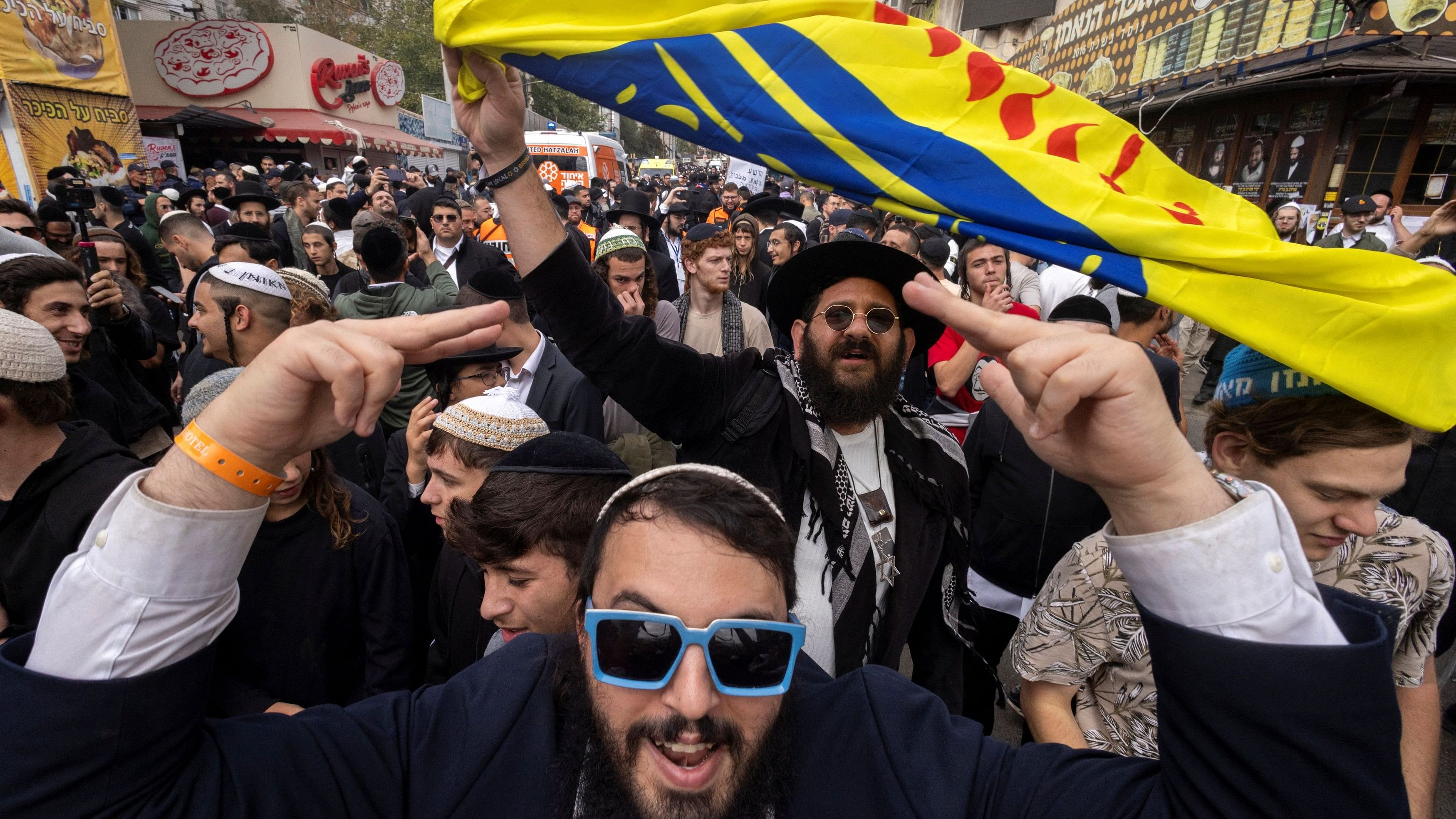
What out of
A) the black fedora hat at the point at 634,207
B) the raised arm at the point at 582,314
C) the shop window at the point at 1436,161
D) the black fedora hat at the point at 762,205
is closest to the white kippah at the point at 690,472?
the raised arm at the point at 582,314

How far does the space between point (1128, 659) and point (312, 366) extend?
6.26ft

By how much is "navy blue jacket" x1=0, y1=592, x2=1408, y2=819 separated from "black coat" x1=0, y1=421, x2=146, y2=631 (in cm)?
131

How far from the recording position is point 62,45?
14102mm

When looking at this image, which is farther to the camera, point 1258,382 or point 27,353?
point 27,353

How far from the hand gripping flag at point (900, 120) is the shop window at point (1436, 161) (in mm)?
14610

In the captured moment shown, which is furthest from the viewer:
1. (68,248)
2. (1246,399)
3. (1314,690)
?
(68,248)

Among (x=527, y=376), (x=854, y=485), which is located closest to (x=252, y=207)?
(x=527, y=376)

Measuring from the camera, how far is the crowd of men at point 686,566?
36.8 inches

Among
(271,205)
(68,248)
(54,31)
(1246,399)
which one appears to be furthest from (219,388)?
(54,31)

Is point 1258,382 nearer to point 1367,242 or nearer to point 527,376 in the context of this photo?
point 527,376

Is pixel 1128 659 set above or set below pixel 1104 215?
below

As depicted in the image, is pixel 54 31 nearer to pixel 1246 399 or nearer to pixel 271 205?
pixel 271 205

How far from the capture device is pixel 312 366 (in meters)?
1.00

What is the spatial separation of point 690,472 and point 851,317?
891 mm
